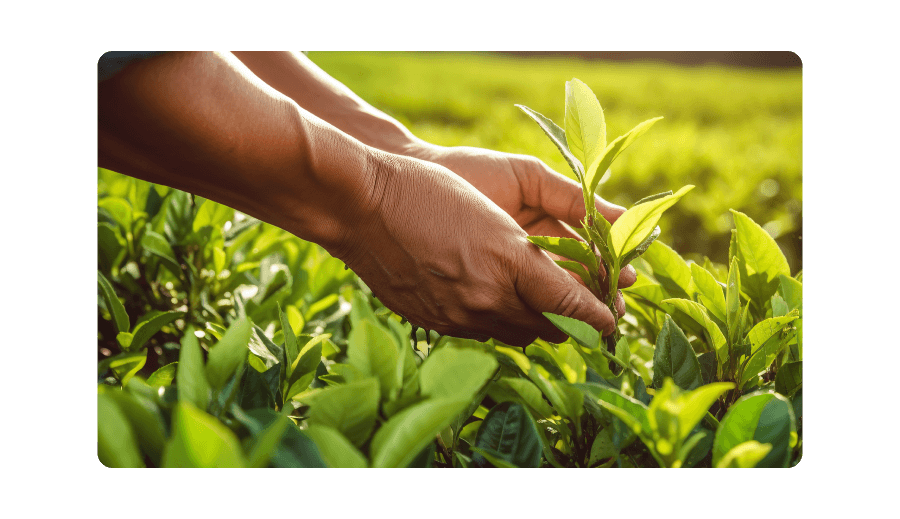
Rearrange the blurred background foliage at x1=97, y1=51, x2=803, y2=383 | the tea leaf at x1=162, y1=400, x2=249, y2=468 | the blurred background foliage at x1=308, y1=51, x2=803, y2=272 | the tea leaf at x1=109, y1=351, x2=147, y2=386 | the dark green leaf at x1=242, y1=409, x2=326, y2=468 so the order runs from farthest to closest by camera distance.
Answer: the blurred background foliage at x1=308, y1=51, x2=803, y2=272 < the blurred background foliage at x1=97, y1=51, x2=803, y2=383 < the tea leaf at x1=109, y1=351, x2=147, y2=386 < the dark green leaf at x1=242, y1=409, x2=326, y2=468 < the tea leaf at x1=162, y1=400, x2=249, y2=468

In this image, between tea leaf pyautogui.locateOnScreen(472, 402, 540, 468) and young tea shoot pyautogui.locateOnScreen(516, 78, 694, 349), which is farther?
young tea shoot pyautogui.locateOnScreen(516, 78, 694, 349)

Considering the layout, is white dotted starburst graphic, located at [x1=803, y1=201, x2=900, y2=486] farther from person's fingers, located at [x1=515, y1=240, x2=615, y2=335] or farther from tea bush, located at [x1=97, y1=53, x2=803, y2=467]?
person's fingers, located at [x1=515, y1=240, x2=615, y2=335]

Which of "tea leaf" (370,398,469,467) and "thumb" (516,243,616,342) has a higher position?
"thumb" (516,243,616,342)

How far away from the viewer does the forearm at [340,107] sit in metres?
1.59

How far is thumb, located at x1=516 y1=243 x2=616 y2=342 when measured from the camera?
3.37ft

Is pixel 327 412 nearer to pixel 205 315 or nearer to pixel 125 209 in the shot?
pixel 205 315

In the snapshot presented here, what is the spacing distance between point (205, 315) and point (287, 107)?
73cm

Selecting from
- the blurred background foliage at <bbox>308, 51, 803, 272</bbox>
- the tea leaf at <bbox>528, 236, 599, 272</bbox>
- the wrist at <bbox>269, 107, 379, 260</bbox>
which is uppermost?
the blurred background foliage at <bbox>308, 51, 803, 272</bbox>

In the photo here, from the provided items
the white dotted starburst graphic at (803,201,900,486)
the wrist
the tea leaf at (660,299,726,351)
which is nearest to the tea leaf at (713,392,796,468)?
the white dotted starburst graphic at (803,201,900,486)

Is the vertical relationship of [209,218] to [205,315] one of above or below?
above

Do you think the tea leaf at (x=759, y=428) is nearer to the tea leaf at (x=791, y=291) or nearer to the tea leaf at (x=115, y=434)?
the tea leaf at (x=791, y=291)

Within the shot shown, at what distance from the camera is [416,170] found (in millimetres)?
1163

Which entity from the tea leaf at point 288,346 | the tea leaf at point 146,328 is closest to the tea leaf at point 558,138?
the tea leaf at point 288,346

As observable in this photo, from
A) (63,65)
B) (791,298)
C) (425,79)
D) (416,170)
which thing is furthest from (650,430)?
(425,79)
